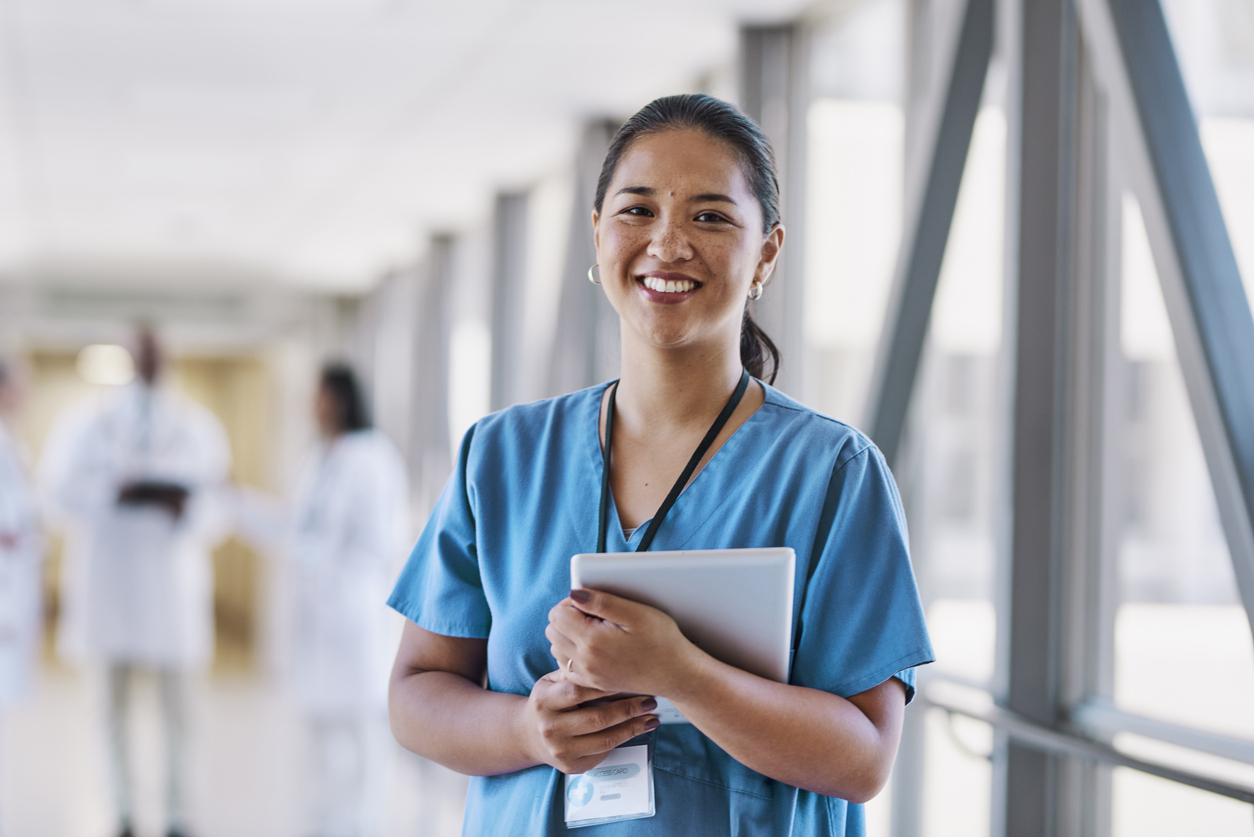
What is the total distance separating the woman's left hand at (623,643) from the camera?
0.96 m

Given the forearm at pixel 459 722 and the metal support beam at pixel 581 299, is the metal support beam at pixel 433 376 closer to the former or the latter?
the metal support beam at pixel 581 299

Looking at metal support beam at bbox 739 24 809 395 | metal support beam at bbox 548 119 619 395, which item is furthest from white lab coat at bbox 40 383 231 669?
metal support beam at bbox 739 24 809 395

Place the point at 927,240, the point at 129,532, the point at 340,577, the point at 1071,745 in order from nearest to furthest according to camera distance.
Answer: the point at 1071,745 → the point at 927,240 → the point at 340,577 → the point at 129,532

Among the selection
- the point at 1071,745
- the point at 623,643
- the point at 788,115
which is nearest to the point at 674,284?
the point at 623,643

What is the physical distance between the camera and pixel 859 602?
106cm

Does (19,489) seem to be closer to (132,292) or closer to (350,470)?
(350,470)

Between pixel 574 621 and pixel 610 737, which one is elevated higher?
pixel 574 621

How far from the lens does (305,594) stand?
4195 millimetres

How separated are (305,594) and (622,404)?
3.24m

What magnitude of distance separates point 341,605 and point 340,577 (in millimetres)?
100

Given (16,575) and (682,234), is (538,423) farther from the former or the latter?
(16,575)

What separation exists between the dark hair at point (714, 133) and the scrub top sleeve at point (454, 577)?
326 millimetres

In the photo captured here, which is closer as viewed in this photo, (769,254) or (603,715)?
(603,715)

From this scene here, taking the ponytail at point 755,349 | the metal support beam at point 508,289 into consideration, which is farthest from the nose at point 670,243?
the metal support beam at point 508,289
